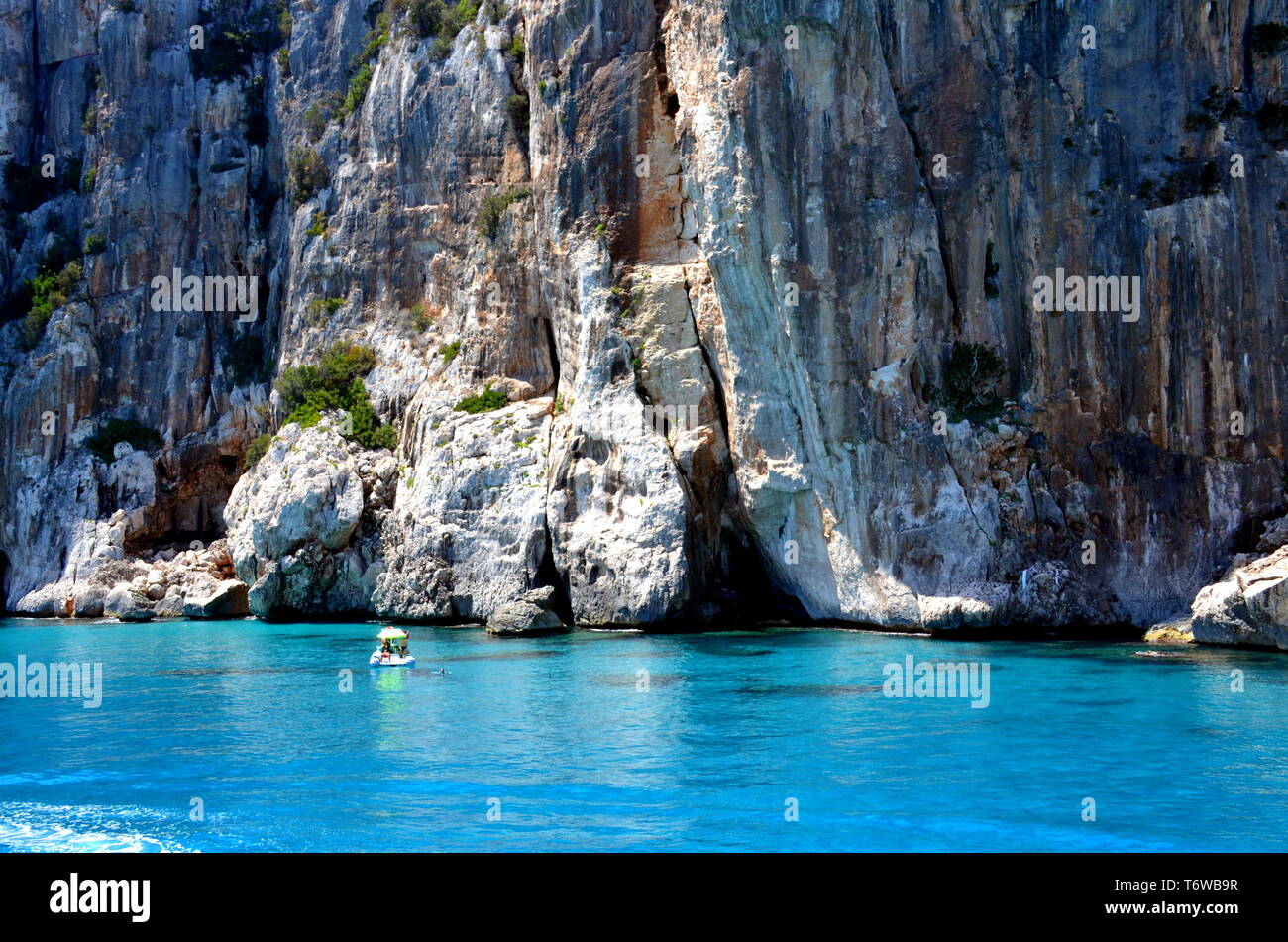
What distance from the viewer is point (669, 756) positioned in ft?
53.2

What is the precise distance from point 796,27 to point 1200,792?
22.5m

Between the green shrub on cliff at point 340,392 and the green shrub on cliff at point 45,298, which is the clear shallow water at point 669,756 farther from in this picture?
the green shrub on cliff at point 45,298

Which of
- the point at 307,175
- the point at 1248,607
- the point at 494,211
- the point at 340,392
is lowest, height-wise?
the point at 1248,607

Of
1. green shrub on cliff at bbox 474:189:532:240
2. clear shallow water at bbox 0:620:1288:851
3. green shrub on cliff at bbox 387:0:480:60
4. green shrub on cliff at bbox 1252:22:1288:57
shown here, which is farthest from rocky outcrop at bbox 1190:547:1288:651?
green shrub on cliff at bbox 387:0:480:60

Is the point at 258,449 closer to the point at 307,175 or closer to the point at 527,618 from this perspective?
the point at 307,175

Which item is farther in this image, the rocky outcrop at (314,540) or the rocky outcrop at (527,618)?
the rocky outcrop at (314,540)

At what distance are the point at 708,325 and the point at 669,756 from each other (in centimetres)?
1965

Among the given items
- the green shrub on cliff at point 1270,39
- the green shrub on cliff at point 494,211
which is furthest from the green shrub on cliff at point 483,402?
the green shrub on cliff at point 1270,39

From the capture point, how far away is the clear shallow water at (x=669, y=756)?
12484 millimetres

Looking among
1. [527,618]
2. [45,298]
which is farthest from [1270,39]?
[45,298]

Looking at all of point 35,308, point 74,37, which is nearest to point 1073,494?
point 35,308

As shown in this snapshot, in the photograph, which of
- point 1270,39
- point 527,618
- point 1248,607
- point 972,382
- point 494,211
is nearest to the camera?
point 1248,607

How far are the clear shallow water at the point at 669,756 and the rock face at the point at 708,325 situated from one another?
5095mm

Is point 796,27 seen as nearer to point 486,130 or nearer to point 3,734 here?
point 486,130
